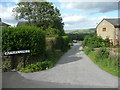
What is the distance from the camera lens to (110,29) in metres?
27.9

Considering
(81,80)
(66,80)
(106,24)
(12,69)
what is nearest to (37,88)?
(66,80)

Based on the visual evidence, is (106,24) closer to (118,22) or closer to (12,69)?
(118,22)

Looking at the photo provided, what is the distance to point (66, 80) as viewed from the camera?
21.6ft

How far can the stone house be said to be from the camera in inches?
1041

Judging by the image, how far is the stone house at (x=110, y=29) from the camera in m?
26.4

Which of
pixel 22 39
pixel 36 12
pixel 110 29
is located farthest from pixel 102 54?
pixel 110 29

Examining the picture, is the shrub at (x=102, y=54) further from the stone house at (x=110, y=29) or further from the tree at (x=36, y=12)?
the stone house at (x=110, y=29)

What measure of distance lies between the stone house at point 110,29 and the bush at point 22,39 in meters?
20.1

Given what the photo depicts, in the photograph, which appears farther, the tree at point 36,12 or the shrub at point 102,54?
the tree at point 36,12

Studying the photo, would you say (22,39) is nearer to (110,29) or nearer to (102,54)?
(102,54)

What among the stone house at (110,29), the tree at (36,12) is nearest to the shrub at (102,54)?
the tree at (36,12)

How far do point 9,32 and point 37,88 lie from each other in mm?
4415

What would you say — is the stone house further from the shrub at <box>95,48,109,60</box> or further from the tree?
the shrub at <box>95,48,109,60</box>

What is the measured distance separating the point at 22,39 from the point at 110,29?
77.8ft
